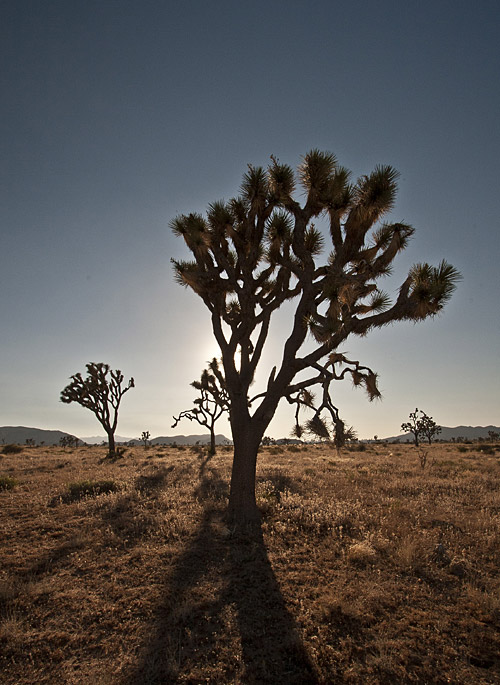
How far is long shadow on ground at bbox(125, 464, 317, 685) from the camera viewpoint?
349 cm

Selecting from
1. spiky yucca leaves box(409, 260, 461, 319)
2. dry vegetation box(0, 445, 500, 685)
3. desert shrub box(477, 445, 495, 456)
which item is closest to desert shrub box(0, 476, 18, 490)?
dry vegetation box(0, 445, 500, 685)

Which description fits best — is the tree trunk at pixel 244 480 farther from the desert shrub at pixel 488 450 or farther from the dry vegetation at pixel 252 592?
the desert shrub at pixel 488 450

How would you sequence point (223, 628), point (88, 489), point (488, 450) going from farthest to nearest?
1. point (488, 450)
2. point (88, 489)
3. point (223, 628)

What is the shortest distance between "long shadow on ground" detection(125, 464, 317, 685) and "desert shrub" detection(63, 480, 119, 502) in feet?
19.3

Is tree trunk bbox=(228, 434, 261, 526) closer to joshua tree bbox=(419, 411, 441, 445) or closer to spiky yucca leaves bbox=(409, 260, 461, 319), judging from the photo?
spiky yucca leaves bbox=(409, 260, 461, 319)

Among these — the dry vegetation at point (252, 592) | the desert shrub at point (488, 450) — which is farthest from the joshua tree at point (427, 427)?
the dry vegetation at point (252, 592)

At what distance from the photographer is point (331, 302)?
7.98 meters

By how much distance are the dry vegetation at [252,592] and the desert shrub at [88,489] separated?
3.19 ft

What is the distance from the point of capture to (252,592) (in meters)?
5.05

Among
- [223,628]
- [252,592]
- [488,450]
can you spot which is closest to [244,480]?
[252,592]

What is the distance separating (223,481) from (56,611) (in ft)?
28.2

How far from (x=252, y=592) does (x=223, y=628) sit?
0.95 metres

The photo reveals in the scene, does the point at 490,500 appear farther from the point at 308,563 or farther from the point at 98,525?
the point at 98,525

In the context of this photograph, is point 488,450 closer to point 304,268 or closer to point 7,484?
point 304,268
